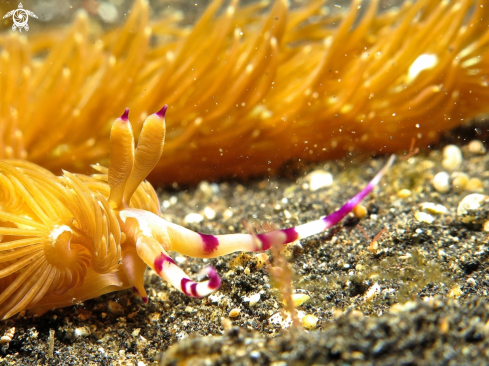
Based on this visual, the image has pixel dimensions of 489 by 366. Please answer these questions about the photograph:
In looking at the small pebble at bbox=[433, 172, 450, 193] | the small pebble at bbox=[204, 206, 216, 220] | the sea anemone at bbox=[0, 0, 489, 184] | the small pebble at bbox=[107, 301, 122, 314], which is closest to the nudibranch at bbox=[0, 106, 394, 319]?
the small pebble at bbox=[107, 301, 122, 314]

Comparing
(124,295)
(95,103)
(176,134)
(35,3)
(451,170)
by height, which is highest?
(35,3)

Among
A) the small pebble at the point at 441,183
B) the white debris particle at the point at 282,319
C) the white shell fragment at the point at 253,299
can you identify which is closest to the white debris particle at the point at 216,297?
the white shell fragment at the point at 253,299

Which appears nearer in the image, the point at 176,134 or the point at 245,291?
the point at 245,291

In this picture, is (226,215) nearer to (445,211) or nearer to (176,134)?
(176,134)

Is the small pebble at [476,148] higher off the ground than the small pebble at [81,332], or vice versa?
the small pebble at [476,148]

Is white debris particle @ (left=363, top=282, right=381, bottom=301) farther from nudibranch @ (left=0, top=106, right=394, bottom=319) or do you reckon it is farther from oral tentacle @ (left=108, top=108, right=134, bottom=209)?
oral tentacle @ (left=108, top=108, right=134, bottom=209)

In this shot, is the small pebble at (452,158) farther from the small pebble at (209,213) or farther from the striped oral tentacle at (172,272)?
the striped oral tentacle at (172,272)

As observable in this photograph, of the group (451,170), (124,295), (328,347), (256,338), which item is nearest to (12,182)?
(124,295)
